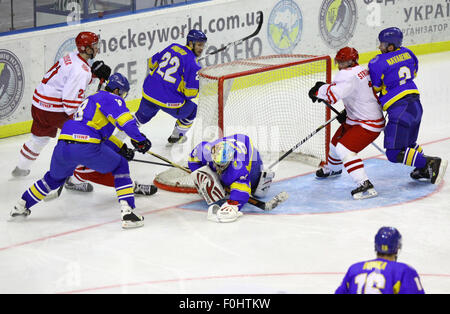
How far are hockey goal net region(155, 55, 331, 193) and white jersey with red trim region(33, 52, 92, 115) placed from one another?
84 centimetres

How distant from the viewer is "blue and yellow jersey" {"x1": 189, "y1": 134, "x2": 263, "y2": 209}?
17.4 ft

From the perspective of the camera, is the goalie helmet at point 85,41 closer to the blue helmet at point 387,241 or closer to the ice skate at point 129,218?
the ice skate at point 129,218

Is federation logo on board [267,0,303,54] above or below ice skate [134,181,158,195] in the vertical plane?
above

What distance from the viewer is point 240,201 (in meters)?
5.32

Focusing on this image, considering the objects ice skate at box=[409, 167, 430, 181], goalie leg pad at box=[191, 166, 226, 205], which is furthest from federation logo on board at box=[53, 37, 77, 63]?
ice skate at box=[409, 167, 430, 181]

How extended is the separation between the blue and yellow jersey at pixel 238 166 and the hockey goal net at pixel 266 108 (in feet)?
1.25

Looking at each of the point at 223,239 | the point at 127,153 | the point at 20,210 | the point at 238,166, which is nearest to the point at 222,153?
the point at 238,166

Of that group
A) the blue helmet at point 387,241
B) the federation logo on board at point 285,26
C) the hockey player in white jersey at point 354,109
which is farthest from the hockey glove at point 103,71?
the federation logo on board at point 285,26

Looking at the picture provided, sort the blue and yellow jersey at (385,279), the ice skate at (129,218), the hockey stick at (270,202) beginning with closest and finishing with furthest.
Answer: the blue and yellow jersey at (385,279), the ice skate at (129,218), the hockey stick at (270,202)

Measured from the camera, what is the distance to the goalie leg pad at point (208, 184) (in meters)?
5.41

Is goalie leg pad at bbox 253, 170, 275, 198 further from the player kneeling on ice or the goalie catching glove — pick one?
the goalie catching glove

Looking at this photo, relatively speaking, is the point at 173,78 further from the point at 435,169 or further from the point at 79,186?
the point at 435,169

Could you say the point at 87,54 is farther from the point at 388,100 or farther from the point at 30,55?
the point at 388,100
